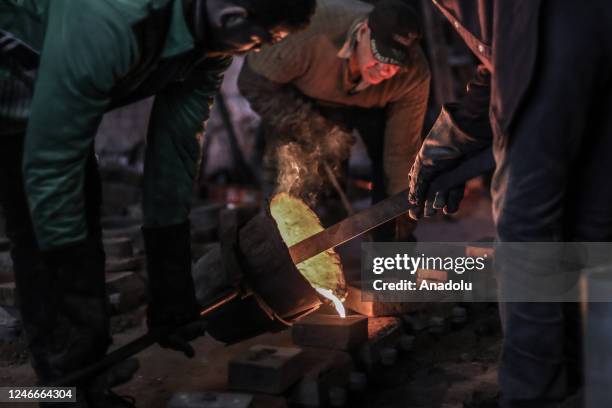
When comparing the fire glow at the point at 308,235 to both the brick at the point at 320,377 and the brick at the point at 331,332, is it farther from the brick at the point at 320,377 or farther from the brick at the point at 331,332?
the brick at the point at 320,377

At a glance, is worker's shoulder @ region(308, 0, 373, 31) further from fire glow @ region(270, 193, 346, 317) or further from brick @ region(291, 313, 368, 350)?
brick @ region(291, 313, 368, 350)

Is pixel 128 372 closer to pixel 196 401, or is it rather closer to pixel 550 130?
pixel 196 401

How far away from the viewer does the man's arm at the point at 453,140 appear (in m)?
2.56

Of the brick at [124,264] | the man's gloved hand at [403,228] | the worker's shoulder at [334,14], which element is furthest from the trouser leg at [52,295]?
the man's gloved hand at [403,228]

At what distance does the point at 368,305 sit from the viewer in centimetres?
392

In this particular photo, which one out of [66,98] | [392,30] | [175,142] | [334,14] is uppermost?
[334,14]

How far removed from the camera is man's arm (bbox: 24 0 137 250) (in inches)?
85.0

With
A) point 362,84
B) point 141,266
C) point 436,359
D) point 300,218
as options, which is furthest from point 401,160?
point 141,266

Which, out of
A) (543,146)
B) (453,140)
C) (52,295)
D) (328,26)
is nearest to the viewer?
(543,146)

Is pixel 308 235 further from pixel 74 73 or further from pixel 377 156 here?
pixel 74 73

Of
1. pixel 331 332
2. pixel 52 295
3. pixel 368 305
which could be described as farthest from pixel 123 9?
pixel 368 305

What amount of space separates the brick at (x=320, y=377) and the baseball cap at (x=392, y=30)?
5.69 ft

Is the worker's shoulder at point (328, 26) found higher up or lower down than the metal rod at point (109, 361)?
higher up

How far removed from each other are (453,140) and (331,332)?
4.23 ft
